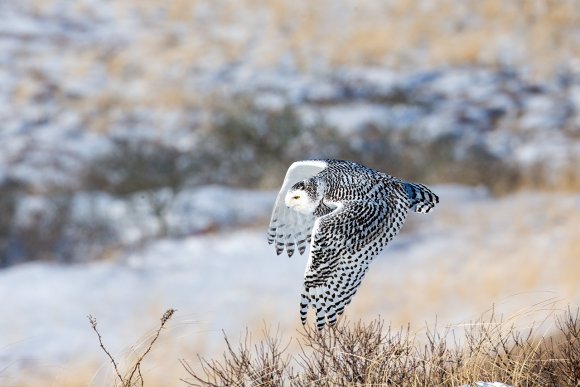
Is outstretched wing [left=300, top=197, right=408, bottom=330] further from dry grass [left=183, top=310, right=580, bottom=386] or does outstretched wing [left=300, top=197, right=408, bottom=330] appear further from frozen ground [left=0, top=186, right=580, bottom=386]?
frozen ground [left=0, top=186, right=580, bottom=386]

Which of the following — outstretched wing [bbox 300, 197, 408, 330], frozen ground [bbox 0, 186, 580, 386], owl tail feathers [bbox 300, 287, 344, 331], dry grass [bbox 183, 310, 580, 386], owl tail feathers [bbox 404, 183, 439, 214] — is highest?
frozen ground [bbox 0, 186, 580, 386]

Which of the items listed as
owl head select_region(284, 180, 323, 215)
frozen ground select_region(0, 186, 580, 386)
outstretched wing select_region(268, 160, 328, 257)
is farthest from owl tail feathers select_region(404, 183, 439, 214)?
frozen ground select_region(0, 186, 580, 386)

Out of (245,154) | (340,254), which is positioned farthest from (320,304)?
(245,154)

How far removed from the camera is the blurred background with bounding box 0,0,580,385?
877 centimetres

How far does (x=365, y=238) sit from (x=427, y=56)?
572 inches

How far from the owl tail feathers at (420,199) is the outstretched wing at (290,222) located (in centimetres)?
55

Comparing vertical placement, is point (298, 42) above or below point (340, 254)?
above

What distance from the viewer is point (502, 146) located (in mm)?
14633

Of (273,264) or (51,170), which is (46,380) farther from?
(51,170)

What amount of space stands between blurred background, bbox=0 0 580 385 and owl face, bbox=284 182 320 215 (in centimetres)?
56

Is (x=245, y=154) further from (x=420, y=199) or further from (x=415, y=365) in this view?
(x=415, y=365)

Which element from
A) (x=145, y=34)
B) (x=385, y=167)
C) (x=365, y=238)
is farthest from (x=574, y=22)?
(x=365, y=238)

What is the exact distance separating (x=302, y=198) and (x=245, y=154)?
373 inches

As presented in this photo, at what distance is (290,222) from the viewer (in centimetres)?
499
